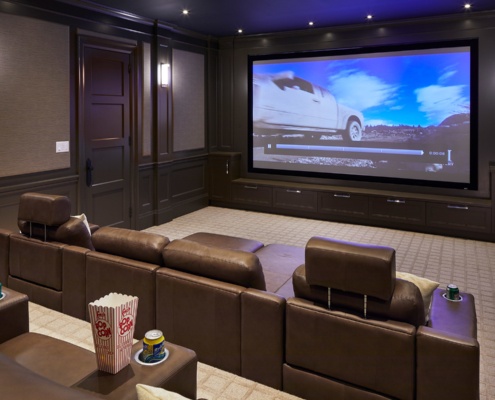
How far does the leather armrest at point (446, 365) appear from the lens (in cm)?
188

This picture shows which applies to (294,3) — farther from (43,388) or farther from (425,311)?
(43,388)

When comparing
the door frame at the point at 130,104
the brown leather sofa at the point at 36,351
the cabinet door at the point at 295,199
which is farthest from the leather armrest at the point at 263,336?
the cabinet door at the point at 295,199

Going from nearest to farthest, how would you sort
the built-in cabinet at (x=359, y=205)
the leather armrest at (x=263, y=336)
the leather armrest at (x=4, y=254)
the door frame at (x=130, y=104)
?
the leather armrest at (x=263, y=336)
the leather armrest at (x=4, y=254)
the door frame at (x=130, y=104)
the built-in cabinet at (x=359, y=205)

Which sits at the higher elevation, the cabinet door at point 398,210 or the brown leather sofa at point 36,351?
the cabinet door at point 398,210

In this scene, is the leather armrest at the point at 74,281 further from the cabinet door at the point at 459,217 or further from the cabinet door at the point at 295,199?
the cabinet door at the point at 459,217

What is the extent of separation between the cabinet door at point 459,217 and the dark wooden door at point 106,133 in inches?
159

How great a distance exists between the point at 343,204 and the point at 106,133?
3420 mm

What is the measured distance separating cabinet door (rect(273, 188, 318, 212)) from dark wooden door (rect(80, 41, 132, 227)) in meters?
2.35

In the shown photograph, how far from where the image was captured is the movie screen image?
19.6 ft

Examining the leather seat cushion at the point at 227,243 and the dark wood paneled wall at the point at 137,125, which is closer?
the leather seat cushion at the point at 227,243

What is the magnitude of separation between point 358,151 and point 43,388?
6.30m

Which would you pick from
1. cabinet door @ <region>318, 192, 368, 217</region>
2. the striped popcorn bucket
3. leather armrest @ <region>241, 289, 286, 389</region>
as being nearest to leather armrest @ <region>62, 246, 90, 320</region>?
leather armrest @ <region>241, 289, 286, 389</region>

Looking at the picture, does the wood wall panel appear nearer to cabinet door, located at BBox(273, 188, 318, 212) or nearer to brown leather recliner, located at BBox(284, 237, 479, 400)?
cabinet door, located at BBox(273, 188, 318, 212)

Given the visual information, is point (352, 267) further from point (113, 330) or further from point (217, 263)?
point (113, 330)
